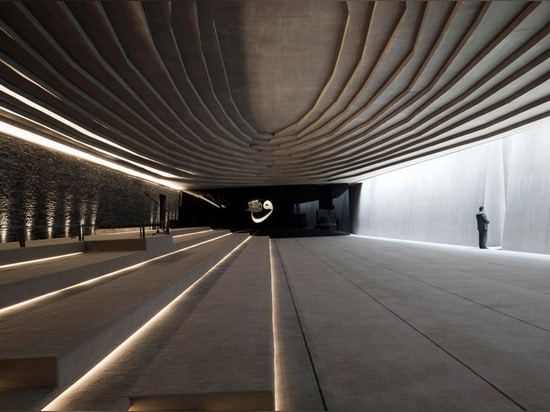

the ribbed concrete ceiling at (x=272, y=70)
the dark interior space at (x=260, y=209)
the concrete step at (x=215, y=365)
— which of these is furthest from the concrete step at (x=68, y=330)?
the dark interior space at (x=260, y=209)

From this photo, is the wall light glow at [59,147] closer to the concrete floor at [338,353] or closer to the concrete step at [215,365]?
the concrete floor at [338,353]

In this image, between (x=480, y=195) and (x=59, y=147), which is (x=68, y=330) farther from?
(x=480, y=195)

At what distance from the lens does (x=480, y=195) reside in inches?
482

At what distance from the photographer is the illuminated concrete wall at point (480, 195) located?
32.2ft

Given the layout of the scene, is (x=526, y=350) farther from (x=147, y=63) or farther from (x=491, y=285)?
(x=147, y=63)

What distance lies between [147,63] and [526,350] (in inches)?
300

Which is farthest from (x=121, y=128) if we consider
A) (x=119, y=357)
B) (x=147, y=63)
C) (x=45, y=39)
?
(x=119, y=357)

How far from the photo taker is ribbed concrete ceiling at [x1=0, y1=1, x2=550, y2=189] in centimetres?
569

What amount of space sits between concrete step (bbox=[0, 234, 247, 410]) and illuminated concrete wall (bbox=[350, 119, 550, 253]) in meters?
10.4

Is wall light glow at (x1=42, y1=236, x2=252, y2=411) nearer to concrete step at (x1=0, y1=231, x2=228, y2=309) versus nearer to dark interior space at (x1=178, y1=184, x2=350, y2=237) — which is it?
concrete step at (x1=0, y1=231, x2=228, y2=309)

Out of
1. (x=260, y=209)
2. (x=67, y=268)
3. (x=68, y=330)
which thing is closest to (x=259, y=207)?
(x=260, y=209)

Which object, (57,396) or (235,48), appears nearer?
(57,396)

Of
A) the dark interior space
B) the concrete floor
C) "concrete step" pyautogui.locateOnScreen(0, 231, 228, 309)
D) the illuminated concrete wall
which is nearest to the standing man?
the illuminated concrete wall

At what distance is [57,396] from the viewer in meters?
1.99
